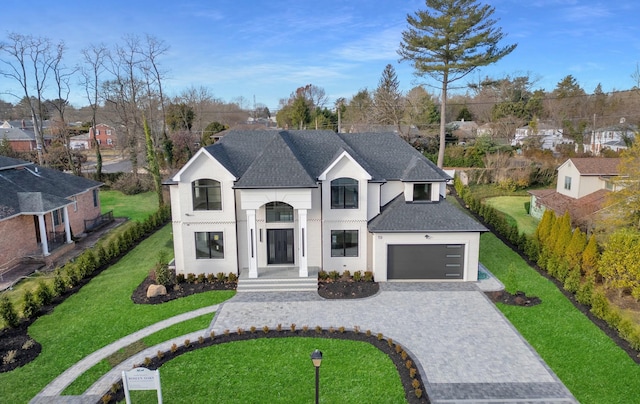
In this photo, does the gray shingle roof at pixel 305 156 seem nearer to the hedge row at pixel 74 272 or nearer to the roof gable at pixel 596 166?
the hedge row at pixel 74 272

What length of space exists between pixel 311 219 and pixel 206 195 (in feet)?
16.7

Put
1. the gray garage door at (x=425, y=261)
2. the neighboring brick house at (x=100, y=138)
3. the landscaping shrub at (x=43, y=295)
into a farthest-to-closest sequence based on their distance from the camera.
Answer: the neighboring brick house at (x=100, y=138) < the gray garage door at (x=425, y=261) < the landscaping shrub at (x=43, y=295)

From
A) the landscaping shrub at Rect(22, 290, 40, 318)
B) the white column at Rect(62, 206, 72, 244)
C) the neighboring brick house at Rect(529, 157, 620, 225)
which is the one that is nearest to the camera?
the landscaping shrub at Rect(22, 290, 40, 318)

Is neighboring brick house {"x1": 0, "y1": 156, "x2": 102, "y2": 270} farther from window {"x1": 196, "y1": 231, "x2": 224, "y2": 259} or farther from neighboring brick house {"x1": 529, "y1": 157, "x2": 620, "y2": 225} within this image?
neighboring brick house {"x1": 529, "y1": 157, "x2": 620, "y2": 225}

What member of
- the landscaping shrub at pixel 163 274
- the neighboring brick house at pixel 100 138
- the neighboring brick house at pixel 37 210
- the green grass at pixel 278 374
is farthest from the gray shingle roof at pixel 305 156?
the neighboring brick house at pixel 100 138

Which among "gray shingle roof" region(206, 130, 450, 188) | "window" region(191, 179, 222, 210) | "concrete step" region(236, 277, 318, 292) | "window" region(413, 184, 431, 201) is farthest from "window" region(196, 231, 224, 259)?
"window" region(413, 184, 431, 201)

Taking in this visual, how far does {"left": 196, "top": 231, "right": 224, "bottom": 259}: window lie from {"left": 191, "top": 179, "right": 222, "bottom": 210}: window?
1.31m

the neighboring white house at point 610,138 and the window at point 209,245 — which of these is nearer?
the window at point 209,245

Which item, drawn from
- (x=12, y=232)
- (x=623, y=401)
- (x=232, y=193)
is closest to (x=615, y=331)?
(x=623, y=401)

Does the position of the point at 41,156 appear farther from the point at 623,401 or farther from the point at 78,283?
the point at 623,401

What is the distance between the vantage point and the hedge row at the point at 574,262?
14202 mm

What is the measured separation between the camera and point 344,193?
19.0 m

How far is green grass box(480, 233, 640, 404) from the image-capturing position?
1095cm

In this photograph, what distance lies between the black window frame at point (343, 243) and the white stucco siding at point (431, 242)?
114 cm
